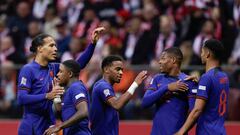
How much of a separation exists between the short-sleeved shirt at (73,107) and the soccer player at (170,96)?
768mm

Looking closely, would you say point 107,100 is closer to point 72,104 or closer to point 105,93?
point 105,93

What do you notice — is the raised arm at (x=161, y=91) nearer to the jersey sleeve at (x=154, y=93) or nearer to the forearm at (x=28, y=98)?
the jersey sleeve at (x=154, y=93)

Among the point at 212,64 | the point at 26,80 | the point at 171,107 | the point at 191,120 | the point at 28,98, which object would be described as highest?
the point at 212,64

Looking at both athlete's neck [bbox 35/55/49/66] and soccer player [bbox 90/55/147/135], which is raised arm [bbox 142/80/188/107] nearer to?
soccer player [bbox 90/55/147/135]

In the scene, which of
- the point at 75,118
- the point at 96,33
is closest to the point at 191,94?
the point at 75,118

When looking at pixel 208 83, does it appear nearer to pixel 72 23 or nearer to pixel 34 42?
pixel 34 42

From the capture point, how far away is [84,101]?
973 centimetres

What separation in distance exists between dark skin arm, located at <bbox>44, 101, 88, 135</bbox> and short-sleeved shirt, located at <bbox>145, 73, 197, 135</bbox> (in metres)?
0.84

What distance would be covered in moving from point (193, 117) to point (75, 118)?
4.64 feet

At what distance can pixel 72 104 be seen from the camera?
9.89m

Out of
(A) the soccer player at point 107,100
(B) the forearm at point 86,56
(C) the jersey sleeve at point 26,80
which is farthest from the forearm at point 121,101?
(B) the forearm at point 86,56

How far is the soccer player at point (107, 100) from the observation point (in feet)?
32.8

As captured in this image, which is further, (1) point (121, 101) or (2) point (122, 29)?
(2) point (122, 29)

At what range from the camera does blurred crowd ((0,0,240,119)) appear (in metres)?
15.0
